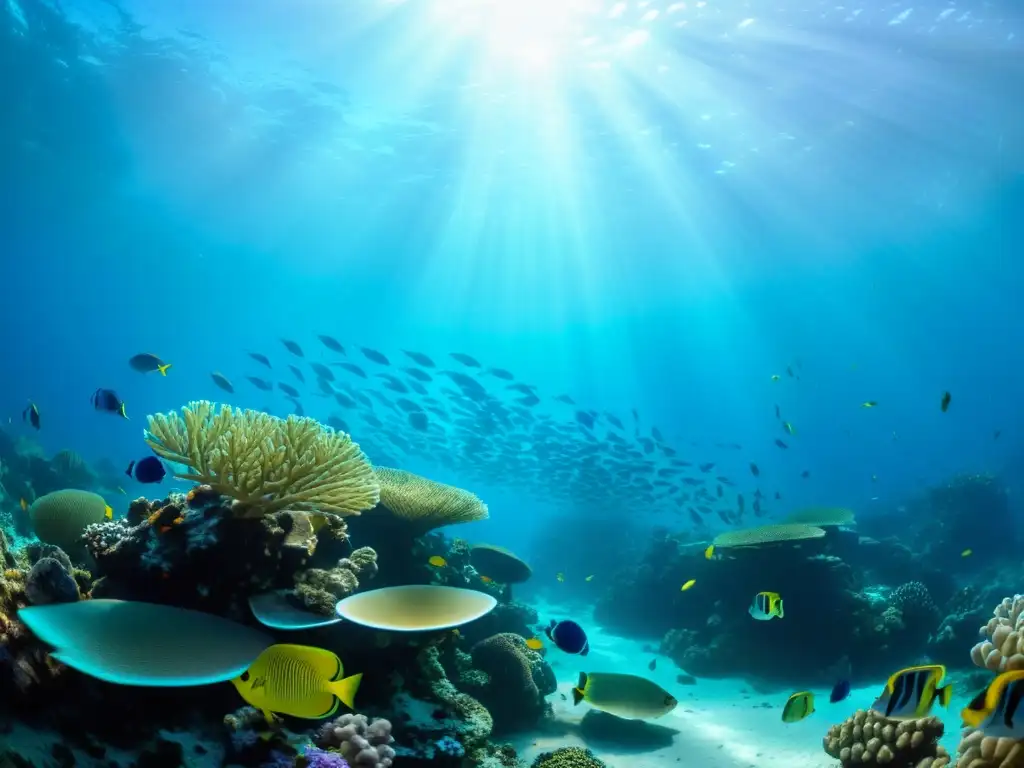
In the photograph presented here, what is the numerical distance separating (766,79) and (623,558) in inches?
844

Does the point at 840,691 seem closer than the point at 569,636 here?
Yes

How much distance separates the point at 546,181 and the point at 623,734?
28.8 metres

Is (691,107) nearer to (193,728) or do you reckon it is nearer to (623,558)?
(623,558)

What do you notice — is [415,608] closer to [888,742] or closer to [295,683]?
[295,683]

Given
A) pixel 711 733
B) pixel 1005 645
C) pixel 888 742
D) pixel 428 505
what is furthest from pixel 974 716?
pixel 711 733

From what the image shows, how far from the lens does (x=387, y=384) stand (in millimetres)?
21031

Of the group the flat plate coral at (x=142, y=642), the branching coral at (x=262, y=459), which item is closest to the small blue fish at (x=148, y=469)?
the branching coral at (x=262, y=459)

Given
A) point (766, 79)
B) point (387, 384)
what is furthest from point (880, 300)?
point (387, 384)

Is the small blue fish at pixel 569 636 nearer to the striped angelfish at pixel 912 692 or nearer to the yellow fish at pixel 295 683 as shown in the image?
the striped angelfish at pixel 912 692

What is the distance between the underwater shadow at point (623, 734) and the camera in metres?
7.10

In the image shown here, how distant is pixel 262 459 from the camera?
3.62m

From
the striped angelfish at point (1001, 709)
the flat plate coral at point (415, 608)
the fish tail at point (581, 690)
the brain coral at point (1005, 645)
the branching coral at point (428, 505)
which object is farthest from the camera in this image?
the branching coral at point (428, 505)

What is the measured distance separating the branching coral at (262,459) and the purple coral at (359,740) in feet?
4.49

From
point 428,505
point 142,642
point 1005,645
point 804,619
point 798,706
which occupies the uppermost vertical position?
point 804,619
